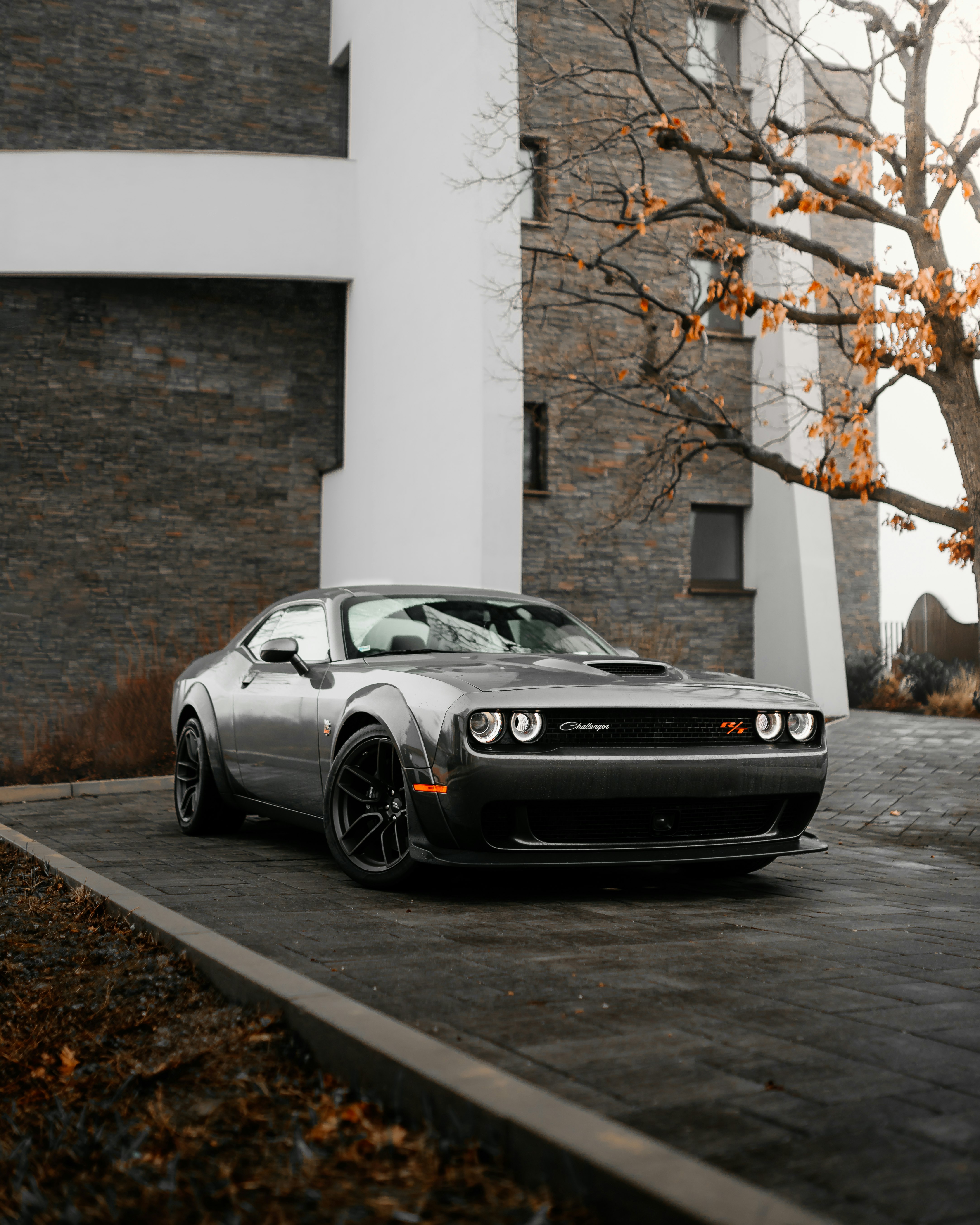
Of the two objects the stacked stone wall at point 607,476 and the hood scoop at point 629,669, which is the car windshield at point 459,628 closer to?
the hood scoop at point 629,669

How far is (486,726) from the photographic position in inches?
200

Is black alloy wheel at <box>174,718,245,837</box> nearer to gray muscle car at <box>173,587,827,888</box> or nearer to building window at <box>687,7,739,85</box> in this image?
gray muscle car at <box>173,587,827,888</box>

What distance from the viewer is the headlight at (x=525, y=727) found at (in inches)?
200

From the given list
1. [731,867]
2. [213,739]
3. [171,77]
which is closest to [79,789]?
[213,739]

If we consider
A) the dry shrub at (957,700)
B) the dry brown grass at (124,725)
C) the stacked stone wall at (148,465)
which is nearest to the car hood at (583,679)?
the dry brown grass at (124,725)

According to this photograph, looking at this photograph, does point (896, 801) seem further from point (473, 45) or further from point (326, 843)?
point (473, 45)

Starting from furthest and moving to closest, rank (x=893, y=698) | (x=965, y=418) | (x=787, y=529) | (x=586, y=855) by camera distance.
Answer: (x=893, y=698)
(x=787, y=529)
(x=965, y=418)
(x=586, y=855)

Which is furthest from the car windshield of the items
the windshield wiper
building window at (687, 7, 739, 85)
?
building window at (687, 7, 739, 85)

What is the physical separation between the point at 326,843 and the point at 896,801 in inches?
192

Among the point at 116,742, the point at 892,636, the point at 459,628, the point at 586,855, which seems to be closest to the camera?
the point at 586,855

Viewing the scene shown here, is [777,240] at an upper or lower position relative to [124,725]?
upper

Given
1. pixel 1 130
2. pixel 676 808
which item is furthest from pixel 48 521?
pixel 676 808

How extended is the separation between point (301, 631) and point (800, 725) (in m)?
2.80

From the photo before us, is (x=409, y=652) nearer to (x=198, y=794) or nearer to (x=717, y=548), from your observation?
(x=198, y=794)
